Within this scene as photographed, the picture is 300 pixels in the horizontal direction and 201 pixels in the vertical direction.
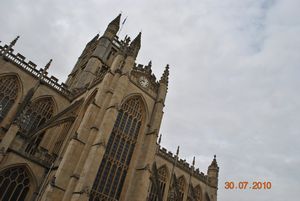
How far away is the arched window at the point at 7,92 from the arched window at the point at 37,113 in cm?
152

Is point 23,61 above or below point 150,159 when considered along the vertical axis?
above

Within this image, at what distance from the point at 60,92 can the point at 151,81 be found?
935 centimetres

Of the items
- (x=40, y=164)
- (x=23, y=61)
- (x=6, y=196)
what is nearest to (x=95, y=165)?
(x=40, y=164)

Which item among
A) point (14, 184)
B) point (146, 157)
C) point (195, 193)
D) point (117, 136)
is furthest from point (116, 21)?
point (195, 193)

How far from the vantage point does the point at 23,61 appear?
80.1ft

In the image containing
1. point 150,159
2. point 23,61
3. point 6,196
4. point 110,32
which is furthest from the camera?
point 110,32

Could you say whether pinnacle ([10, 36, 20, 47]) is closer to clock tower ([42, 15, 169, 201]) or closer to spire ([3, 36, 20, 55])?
spire ([3, 36, 20, 55])

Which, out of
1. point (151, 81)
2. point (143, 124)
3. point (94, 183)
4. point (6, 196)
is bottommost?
point (6, 196)

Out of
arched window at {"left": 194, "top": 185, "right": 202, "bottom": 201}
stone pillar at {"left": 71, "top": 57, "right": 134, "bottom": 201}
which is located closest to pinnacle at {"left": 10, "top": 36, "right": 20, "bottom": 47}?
stone pillar at {"left": 71, "top": 57, "right": 134, "bottom": 201}

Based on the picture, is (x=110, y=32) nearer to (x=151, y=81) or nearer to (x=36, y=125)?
(x=151, y=81)

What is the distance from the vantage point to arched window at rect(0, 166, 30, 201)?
55.8 ft

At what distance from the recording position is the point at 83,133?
18219mm

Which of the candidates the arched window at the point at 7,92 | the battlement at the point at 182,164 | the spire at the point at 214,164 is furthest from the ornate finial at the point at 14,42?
the spire at the point at 214,164

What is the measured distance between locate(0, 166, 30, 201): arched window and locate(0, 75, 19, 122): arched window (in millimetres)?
5817
